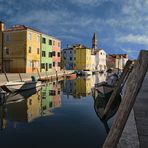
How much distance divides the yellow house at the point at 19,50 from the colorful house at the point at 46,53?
4.61 metres

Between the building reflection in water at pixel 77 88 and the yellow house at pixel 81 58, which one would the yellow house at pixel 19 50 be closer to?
the building reflection in water at pixel 77 88

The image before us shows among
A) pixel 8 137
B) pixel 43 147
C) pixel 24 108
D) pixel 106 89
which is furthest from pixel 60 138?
pixel 106 89

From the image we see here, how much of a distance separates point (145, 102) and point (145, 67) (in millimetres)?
4760

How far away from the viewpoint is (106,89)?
19.1 m

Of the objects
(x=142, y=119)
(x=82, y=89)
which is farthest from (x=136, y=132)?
(x=82, y=89)

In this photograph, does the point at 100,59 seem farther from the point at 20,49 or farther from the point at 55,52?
the point at 20,49

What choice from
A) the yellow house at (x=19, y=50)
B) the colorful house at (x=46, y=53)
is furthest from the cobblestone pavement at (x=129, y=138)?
the colorful house at (x=46, y=53)

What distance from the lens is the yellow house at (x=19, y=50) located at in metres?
45.7

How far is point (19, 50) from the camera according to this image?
151 ft

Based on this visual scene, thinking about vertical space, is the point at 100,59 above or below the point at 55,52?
below

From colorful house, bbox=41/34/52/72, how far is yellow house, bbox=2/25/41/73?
4.61m

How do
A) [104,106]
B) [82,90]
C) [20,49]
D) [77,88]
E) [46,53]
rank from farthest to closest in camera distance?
[46,53]
[20,49]
[77,88]
[82,90]
[104,106]

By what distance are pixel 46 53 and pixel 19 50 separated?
32.0ft

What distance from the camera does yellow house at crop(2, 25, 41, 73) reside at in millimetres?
45688
